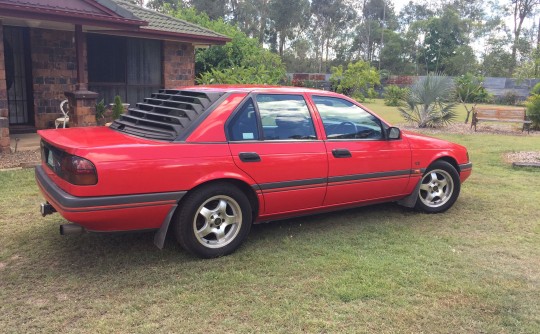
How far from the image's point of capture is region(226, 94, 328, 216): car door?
165 inches

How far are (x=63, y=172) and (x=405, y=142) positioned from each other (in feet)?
11.8

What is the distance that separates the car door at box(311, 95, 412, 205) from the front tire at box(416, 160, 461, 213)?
1.31 feet

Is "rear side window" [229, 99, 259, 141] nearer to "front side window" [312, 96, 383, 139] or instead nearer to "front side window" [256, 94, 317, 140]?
"front side window" [256, 94, 317, 140]

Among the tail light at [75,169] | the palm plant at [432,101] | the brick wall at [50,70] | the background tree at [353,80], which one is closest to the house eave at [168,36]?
the brick wall at [50,70]

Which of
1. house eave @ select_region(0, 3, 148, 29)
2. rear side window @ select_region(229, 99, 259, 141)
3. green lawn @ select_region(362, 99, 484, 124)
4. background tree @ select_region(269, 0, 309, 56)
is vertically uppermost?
background tree @ select_region(269, 0, 309, 56)

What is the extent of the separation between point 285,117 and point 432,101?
39.4 feet

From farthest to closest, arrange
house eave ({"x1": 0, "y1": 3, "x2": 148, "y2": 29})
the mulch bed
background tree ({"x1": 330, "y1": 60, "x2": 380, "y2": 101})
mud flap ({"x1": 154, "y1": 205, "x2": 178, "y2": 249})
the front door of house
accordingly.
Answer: background tree ({"x1": 330, "y1": 60, "x2": 380, "y2": 101})
the front door of house
house eave ({"x1": 0, "y1": 3, "x2": 148, "y2": 29})
the mulch bed
mud flap ({"x1": 154, "y1": 205, "x2": 178, "y2": 249})

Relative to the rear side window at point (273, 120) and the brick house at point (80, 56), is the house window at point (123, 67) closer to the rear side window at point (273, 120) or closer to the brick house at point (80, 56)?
the brick house at point (80, 56)

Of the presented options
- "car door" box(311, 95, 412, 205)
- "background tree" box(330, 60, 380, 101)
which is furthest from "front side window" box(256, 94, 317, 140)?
"background tree" box(330, 60, 380, 101)

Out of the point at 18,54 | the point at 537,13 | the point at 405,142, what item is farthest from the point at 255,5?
the point at 405,142

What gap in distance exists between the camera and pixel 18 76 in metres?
11.4

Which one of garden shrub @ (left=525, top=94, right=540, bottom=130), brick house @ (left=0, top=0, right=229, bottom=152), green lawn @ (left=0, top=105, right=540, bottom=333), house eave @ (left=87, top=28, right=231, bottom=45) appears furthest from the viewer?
garden shrub @ (left=525, top=94, right=540, bottom=130)

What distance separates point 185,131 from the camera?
13.0 feet

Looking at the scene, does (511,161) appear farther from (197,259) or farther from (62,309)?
(62,309)
